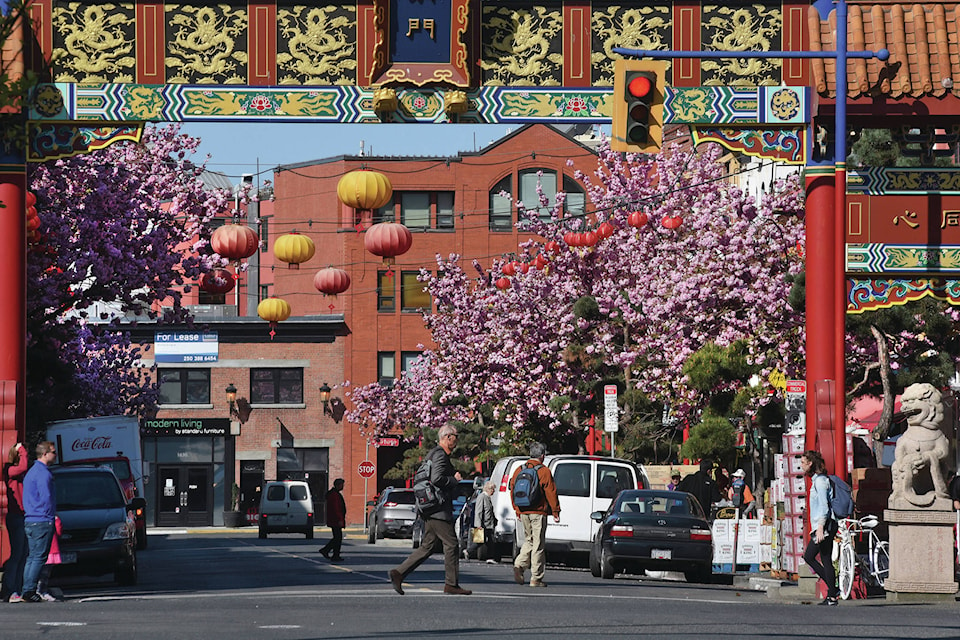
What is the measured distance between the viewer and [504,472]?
112ft

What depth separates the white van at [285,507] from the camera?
57625 mm

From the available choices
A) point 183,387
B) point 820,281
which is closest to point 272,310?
point 820,281

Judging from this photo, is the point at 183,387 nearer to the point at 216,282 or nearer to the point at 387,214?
the point at 387,214

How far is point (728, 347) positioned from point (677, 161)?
36.9ft

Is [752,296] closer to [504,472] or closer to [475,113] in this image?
[504,472]

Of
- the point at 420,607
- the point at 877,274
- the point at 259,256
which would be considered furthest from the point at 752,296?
the point at 259,256

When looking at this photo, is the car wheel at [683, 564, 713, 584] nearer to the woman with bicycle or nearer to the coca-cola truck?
the woman with bicycle

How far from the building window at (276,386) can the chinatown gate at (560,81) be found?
57050mm

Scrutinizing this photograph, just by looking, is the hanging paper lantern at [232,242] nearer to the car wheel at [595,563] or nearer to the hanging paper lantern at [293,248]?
the hanging paper lantern at [293,248]

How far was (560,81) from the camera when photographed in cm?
2397

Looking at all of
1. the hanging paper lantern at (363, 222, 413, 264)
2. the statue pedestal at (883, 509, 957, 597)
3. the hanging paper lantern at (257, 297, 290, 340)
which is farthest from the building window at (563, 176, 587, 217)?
the statue pedestal at (883, 509, 957, 597)

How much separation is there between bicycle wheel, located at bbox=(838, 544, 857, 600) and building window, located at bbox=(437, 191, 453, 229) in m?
59.1

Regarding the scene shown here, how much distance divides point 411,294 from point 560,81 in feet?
187

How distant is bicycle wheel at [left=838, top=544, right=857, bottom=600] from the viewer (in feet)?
73.0
